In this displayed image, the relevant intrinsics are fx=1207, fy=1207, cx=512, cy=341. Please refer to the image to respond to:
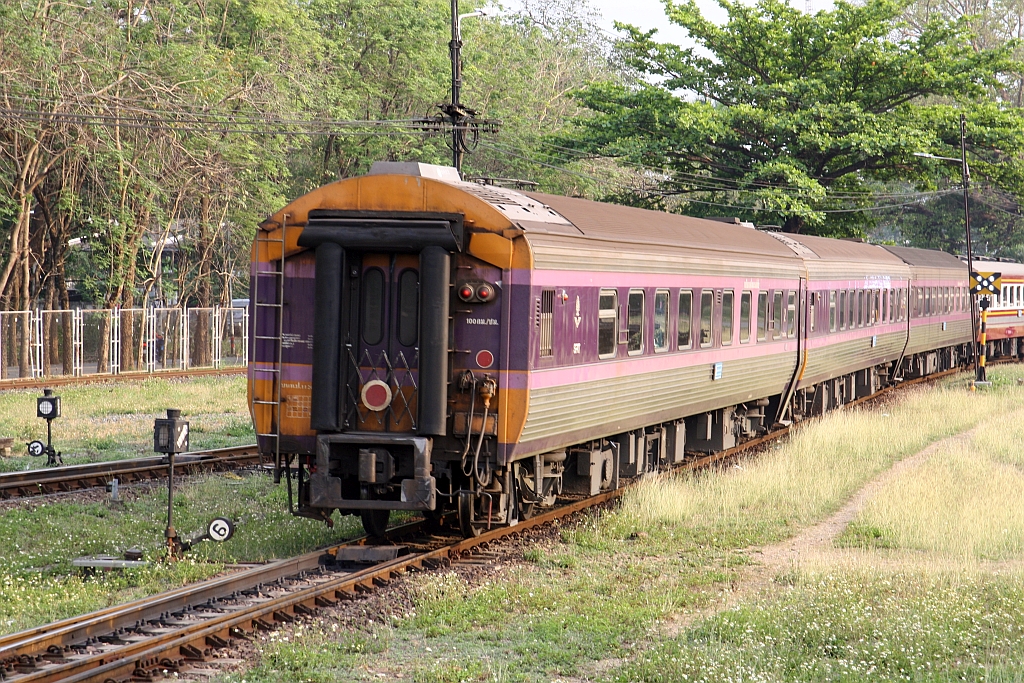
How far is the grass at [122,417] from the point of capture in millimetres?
18812

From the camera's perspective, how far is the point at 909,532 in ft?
41.4

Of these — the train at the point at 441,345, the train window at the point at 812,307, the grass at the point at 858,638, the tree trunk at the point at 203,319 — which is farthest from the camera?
the tree trunk at the point at 203,319

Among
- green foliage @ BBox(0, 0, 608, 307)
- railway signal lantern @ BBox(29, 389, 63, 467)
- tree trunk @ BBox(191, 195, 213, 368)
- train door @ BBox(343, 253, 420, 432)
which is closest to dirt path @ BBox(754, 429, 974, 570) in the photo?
train door @ BBox(343, 253, 420, 432)

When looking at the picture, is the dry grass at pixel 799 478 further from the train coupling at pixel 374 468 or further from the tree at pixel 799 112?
the tree at pixel 799 112

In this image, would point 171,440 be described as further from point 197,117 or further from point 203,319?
point 203,319

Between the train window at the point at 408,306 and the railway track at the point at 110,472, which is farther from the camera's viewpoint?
the railway track at the point at 110,472

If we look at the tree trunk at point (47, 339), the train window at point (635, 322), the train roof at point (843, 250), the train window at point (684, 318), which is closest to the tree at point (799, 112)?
the train roof at point (843, 250)

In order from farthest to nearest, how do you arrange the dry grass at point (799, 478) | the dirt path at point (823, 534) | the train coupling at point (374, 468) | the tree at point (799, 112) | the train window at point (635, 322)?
the tree at point (799, 112) < the train window at point (635, 322) < the dry grass at point (799, 478) < the dirt path at point (823, 534) < the train coupling at point (374, 468)

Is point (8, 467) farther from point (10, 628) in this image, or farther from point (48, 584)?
point (10, 628)

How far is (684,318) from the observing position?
15.2m

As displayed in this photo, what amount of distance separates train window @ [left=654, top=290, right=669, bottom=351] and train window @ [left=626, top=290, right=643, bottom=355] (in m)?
0.47

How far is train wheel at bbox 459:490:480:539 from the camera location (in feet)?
37.1

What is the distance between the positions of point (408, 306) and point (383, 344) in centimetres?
42

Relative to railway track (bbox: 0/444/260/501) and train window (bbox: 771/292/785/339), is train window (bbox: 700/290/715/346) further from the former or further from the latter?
railway track (bbox: 0/444/260/501)
